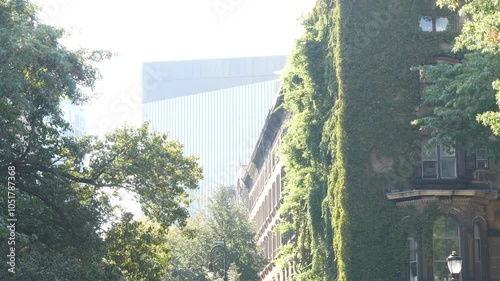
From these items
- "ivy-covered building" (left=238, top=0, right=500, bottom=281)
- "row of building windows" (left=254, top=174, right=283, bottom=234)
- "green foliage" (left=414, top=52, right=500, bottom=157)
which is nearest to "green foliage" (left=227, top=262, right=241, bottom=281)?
"row of building windows" (left=254, top=174, right=283, bottom=234)

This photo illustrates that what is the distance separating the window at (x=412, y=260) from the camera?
3738cm

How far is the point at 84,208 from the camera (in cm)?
3241

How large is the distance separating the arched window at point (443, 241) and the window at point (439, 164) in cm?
189

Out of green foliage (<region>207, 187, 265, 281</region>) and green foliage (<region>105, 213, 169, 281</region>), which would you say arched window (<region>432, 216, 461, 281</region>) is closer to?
green foliage (<region>105, 213, 169, 281</region>)

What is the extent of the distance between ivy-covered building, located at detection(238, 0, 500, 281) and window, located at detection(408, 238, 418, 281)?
0.13 ft

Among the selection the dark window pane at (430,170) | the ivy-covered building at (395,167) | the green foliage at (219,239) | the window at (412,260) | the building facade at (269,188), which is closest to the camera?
the ivy-covered building at (395,167)

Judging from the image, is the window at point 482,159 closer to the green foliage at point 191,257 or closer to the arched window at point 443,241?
the arched window at point 443,241

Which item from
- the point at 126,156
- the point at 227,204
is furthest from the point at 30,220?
the point at 227,204

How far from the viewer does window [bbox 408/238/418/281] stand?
37.4 metres

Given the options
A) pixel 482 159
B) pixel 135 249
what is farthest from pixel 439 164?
pixel 135 249

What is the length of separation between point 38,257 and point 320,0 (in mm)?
19920

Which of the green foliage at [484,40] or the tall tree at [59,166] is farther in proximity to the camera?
the tall tree at [59,166]

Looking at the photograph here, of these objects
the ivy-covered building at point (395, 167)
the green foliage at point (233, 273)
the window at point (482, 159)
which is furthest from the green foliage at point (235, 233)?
the window at point (482, 159)

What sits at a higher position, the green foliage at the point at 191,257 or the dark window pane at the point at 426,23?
the dark window pane at the point at 426,23
